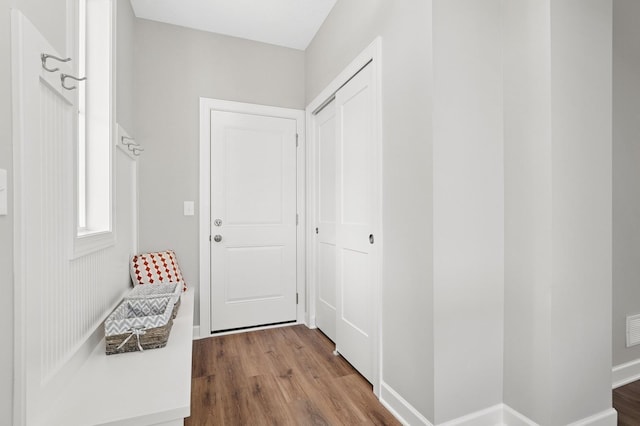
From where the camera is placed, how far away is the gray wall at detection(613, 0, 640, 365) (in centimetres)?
197

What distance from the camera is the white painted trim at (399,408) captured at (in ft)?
4.99

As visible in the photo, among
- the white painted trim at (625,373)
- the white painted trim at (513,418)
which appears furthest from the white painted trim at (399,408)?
the white painted trim at (625,373)

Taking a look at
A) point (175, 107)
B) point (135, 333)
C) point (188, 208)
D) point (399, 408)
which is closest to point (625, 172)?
point (399, 408)

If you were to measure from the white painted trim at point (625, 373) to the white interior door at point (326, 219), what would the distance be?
1819mm

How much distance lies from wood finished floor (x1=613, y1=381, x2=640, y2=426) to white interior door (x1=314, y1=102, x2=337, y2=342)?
1743 millimetres

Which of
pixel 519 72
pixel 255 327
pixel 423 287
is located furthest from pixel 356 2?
pixel 255 327

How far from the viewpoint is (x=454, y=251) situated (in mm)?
1491

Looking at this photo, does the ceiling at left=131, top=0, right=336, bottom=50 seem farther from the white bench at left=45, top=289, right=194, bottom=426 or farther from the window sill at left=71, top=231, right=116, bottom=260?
the white bench at left=45, top=289, right=194, bottom=426

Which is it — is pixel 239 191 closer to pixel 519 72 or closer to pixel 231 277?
pixel 231 277

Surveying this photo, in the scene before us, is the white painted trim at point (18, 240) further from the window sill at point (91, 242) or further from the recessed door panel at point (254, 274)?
the recessed door panel at point (254, 274)

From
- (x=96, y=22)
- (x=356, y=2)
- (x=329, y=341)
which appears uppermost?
(x=356, y=2)

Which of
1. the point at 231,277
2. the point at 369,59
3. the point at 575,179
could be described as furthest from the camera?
the point at 231,277

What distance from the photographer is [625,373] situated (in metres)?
1.98

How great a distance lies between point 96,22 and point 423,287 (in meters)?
2.28
